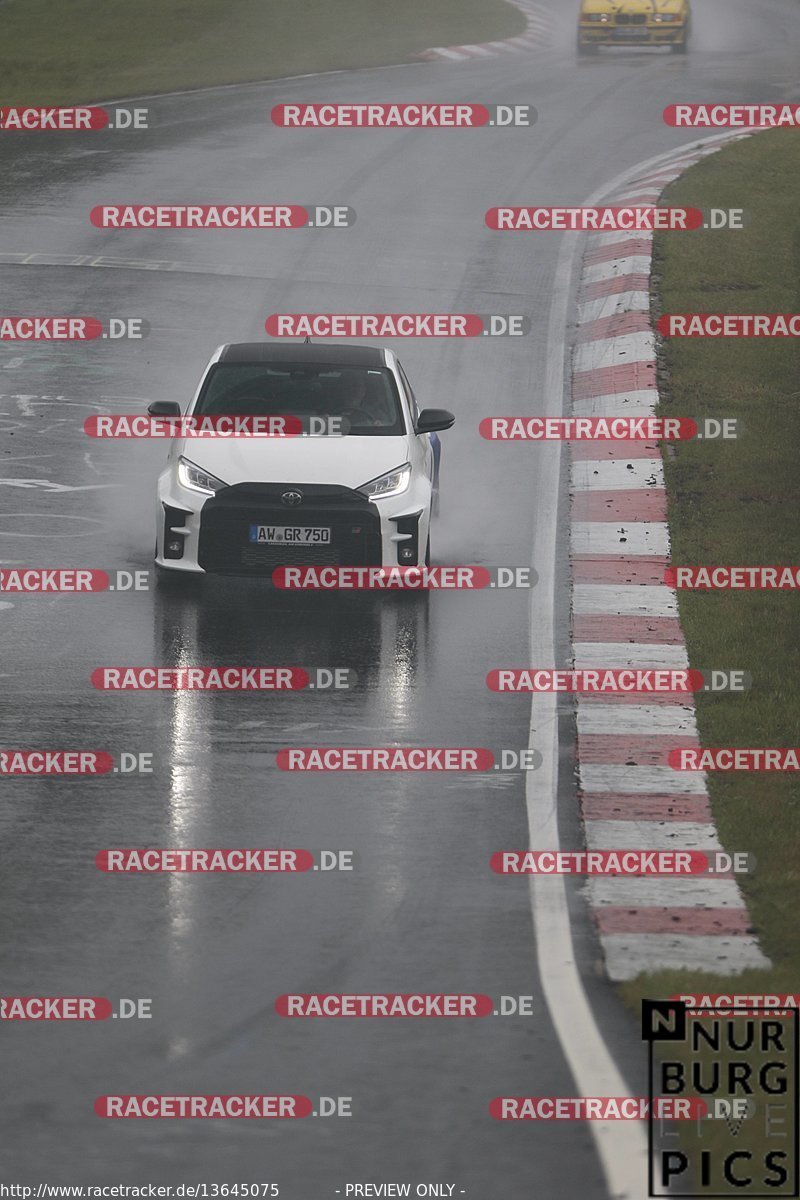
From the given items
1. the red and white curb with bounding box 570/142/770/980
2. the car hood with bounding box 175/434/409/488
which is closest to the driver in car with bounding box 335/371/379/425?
the car hood with bounding box 175/434/409/488

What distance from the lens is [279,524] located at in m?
13.9

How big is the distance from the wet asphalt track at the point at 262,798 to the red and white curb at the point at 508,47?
641 inches

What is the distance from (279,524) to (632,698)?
286cm

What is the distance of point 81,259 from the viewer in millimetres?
25641

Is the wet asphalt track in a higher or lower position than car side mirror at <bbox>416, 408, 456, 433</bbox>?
lower

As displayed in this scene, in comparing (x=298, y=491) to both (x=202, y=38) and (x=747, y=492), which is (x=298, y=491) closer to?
(x=747, y=492)

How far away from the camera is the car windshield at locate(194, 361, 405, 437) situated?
15.0 meters

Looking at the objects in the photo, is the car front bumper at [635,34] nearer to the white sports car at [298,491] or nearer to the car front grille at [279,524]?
the white sports car at [298,491]

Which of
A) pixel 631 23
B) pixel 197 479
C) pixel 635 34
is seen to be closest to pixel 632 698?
pixel 197 479

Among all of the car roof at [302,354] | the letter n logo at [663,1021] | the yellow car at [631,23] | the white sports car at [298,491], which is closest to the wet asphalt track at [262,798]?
the letter n logo at [663,1021]

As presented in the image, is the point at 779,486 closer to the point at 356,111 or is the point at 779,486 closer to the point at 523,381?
the point at 523,381

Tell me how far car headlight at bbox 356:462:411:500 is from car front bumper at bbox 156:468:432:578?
0.20 feet

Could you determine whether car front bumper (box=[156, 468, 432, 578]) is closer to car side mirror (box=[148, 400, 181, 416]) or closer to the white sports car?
the white sports car

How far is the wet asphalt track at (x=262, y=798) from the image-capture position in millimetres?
6797
